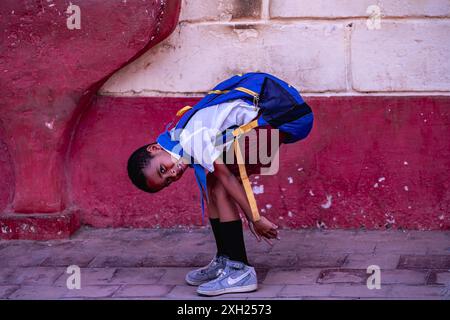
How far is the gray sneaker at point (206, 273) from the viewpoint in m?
5.27

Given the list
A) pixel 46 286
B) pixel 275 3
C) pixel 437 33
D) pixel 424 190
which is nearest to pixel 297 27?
pixel 275 3

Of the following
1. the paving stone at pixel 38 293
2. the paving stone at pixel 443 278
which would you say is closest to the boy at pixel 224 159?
the paving stone at pixel 38 293

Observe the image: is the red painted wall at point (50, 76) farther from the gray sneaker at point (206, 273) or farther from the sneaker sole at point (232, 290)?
the sneaker sole at point (232, 290)

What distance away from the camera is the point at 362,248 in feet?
19.3

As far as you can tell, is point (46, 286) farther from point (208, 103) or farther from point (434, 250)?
point (434, 250)

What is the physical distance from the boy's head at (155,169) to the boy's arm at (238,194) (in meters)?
0.19

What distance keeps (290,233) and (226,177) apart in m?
1.42

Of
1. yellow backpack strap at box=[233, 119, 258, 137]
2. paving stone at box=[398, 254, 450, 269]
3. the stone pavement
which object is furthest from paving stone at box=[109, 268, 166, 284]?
paving stone at box=[398, 254, 450, 269]

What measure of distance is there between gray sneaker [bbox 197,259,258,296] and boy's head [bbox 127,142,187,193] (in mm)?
571

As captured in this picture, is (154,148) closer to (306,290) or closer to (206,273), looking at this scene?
(206,273)

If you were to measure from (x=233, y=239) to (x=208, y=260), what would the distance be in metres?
0.68

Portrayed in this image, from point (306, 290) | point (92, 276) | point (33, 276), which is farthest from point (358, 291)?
point (33, 276)

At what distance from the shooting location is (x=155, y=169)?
4.98 metres

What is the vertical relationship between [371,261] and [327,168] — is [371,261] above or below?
below
